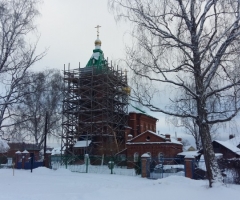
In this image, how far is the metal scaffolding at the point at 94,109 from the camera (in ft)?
112

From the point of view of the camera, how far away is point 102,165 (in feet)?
85.1

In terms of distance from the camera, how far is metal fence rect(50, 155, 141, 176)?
23.2 metres

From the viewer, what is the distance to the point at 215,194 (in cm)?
934

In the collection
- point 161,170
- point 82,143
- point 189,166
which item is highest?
point 82,143

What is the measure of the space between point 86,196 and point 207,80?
239 inches

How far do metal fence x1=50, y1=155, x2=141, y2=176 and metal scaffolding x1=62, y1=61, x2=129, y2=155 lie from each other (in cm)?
526

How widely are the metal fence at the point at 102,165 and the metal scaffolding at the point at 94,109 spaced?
17.3ft

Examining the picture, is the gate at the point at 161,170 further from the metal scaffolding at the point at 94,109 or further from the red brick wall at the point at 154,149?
the metal scaffolding at the point at 94,109

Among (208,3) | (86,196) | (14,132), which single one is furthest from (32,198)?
(208,3)

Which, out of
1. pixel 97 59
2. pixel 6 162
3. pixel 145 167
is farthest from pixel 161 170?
pixel 97 59

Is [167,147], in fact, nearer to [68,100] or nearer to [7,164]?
[68,100]

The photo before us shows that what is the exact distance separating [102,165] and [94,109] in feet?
34.4

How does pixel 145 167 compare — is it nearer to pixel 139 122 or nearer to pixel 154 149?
pixel 154 149

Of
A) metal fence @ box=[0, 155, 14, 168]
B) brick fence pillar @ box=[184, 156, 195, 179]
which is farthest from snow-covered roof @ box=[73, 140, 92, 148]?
brick fence pillar @ box=[184, 156, 195, 179]
